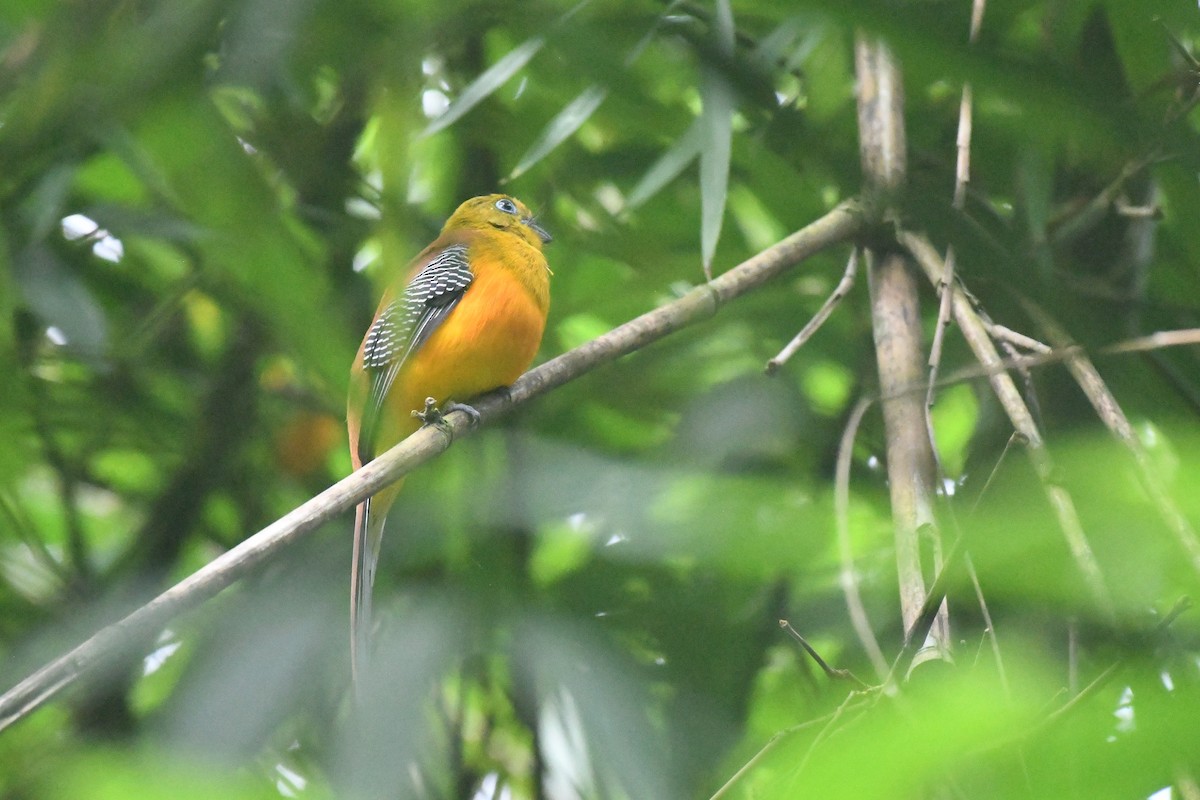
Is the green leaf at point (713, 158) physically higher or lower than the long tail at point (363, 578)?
higher

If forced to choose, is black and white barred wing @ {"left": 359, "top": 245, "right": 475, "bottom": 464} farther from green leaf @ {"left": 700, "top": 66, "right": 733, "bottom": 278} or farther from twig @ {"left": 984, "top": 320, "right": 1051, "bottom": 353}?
twig @ {"left": 984, "top": 320, "right": 1051, "bottom": 353}

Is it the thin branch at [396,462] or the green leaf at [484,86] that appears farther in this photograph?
the green leaf at [484,86]

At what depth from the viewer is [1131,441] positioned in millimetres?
1689

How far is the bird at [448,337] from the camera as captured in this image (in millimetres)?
3369

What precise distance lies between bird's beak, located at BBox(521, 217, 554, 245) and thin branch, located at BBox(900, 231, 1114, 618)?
1.31 meters

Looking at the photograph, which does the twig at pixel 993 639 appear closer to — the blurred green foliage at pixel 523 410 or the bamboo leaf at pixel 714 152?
the blurred green foliage at pixel 523 410

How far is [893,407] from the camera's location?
250 cm

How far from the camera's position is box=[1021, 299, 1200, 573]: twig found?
901 mm

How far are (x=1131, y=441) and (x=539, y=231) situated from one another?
7.69 feet

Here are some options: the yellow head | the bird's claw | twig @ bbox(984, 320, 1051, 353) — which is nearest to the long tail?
the bird's claw

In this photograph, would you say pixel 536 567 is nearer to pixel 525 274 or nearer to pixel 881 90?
pixel 525 274

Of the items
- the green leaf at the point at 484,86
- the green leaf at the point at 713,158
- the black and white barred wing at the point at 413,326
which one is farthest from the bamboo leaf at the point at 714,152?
the black and white barred wing at the point at 413,326

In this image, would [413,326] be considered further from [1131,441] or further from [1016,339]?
[1131,441]

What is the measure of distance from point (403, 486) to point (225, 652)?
710 mm
